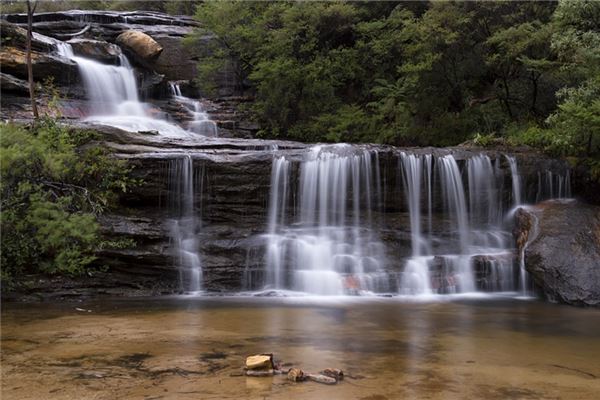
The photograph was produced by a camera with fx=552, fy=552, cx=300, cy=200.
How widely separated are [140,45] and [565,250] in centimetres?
1933

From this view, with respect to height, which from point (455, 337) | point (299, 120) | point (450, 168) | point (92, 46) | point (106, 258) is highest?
point (92, 46)

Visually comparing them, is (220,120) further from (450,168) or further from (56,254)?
(56,254)

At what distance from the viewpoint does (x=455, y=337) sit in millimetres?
7941

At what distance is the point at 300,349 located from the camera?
277 inches

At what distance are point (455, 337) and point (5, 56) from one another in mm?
18487

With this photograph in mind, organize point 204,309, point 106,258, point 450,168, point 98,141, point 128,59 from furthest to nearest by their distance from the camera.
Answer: point 128,59
point 450,168
point 98,141
point 106,258
point 204,309

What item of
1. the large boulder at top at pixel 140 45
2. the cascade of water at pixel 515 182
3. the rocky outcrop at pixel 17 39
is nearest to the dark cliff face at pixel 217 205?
the cascade of water at pixel 515 182

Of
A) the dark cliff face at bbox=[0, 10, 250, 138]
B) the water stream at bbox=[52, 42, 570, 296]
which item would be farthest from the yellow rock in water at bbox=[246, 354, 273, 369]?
the dark cliff face at bbox=[0, 10, 250, 138]

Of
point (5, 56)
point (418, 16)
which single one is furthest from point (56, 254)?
point (418, 16)

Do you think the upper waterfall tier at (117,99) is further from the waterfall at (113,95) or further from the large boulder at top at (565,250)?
the large boulder at top at (565,250)

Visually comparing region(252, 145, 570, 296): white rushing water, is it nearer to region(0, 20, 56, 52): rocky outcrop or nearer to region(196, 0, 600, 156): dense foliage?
region(196, 0, 600, 156): dense foliage

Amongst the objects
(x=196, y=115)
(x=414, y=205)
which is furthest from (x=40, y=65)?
(x=414, y=205)

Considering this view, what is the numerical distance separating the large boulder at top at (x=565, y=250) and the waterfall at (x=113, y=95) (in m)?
12.3

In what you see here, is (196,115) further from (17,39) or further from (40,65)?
(17,39)
